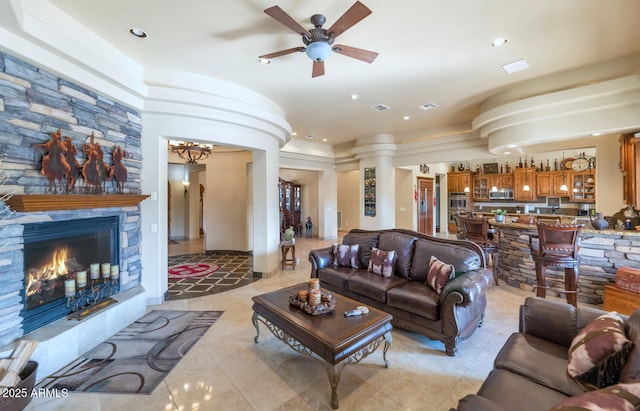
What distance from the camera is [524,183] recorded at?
29.9ft

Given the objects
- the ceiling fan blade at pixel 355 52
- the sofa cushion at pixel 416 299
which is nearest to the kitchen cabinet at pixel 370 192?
the sofa cushion at pixel 416 299

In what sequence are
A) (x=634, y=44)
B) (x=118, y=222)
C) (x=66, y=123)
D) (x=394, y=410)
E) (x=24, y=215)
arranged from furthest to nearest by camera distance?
(x=118, y=222), (x=634, y=44), (x=66, y=123), (x=24, y=215), (x=394, y=410)

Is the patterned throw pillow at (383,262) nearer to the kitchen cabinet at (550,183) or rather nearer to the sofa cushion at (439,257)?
the sofa cushion at (439,257)

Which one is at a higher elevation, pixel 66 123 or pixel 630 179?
pixel 66 123

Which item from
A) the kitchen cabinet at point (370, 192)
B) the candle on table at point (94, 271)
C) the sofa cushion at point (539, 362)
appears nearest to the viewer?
the sofa cushion at point (539, 362)

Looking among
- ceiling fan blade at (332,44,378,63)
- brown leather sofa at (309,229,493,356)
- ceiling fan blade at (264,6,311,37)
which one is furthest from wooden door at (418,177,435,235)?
ceiling fan blade at (264,6,311,37)

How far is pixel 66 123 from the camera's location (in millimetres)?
2719

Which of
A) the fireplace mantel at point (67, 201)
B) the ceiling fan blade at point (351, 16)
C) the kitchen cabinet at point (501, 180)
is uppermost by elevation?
the ceiling fan blade at point (351, 16)

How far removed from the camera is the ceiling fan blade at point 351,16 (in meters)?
2.13

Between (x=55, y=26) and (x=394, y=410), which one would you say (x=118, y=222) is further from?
(x=394, y=410)

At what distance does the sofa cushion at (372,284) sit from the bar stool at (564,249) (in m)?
2.01

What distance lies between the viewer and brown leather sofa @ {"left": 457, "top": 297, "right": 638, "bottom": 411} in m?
1.34

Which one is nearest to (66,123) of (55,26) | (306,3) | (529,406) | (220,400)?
(55,26)

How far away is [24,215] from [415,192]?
8981 millimetres
